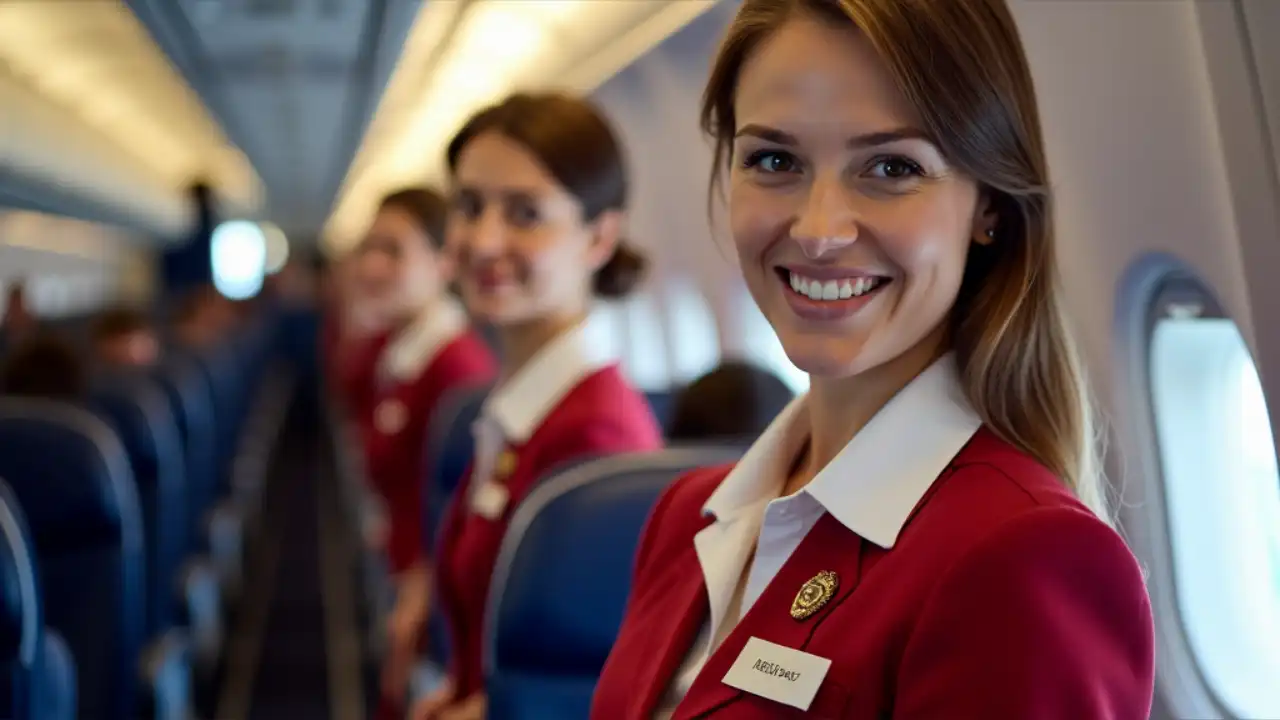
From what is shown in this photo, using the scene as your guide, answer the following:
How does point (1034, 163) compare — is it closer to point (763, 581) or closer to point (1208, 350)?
point (763, 581)

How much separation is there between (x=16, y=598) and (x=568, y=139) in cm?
135

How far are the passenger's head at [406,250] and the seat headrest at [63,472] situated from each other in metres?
1.44

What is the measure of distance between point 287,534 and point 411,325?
5.70 m

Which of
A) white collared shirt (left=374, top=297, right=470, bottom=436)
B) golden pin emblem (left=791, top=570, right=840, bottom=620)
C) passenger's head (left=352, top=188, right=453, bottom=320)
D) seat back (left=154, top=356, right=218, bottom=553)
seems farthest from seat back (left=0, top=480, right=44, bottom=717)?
seat back (left=154, top=356, right=218, bottom=553)

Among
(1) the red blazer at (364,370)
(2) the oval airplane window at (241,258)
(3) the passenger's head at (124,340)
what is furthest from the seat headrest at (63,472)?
(2) the oval airplane window at (241,258)

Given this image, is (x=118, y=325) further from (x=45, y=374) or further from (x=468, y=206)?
(x=468, y=206)

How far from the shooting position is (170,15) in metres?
5.23

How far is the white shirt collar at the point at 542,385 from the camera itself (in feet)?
8.95

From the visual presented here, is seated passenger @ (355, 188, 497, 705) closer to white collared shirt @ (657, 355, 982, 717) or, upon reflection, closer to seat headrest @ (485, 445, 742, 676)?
seat headrest @ (485, 445, 742, 676)

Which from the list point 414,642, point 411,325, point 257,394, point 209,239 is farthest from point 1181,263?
point 209,239

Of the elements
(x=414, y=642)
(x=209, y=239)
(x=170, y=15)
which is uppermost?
(x=209, y=239)

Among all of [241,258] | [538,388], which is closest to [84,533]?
[538,388]

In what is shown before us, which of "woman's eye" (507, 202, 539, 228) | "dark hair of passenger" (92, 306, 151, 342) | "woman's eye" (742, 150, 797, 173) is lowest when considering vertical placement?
"woman's eye" (742, 150, 797, 173)

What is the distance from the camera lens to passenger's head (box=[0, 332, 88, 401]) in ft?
14.6
